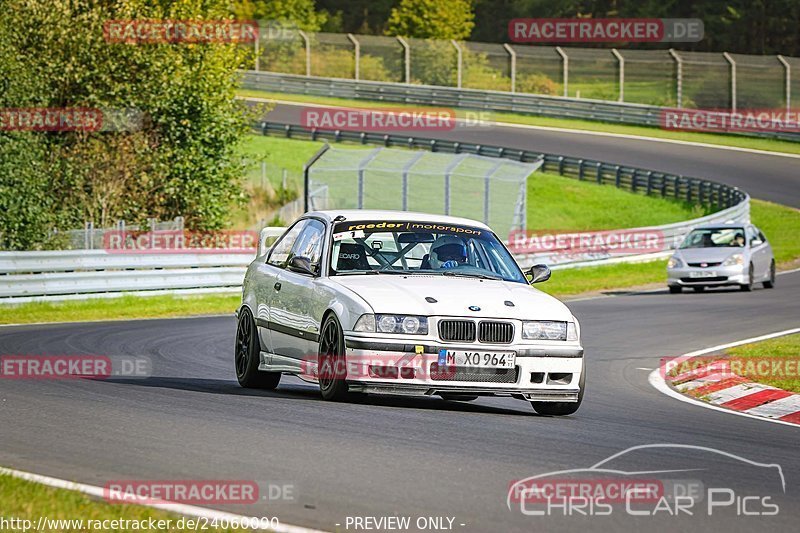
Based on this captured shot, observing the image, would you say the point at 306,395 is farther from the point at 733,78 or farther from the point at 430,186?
the point at 733,78

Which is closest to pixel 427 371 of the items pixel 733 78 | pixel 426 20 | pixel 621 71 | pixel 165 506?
pixel 165 506

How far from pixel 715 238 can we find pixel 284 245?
18.2 m

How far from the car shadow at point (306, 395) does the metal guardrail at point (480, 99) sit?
4869cm

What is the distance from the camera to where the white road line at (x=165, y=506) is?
20.9 feet

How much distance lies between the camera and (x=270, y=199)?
147 feet

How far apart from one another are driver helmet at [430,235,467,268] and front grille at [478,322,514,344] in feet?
4.19

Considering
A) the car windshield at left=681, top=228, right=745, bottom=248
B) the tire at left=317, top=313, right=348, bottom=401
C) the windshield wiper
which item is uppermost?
the windshield wiper

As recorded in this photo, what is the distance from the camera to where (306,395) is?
11.9m

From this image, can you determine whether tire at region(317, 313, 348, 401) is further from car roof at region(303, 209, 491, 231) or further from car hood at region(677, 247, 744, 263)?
car hood at region(677, 247, 744, 263)

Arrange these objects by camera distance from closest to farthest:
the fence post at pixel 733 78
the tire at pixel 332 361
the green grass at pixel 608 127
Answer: the tire at pixel 332 361
the green grass at pixel 608 127
the fence post at pixel 733 78

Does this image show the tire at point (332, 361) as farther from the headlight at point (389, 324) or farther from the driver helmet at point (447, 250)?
the driver helmet at point (447, 250)

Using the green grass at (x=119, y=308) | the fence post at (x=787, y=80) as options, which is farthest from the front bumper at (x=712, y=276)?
the fence post at (x=787, y=80)

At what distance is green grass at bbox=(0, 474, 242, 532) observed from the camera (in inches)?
248

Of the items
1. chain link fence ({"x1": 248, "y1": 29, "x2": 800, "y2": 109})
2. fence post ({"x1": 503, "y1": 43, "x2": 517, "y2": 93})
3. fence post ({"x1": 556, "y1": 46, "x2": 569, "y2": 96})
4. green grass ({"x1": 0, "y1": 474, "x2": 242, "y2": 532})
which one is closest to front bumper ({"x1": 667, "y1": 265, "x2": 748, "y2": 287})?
green grass ({"x1": 0, "y1": 474, "x2": 242, "y2": 532})
